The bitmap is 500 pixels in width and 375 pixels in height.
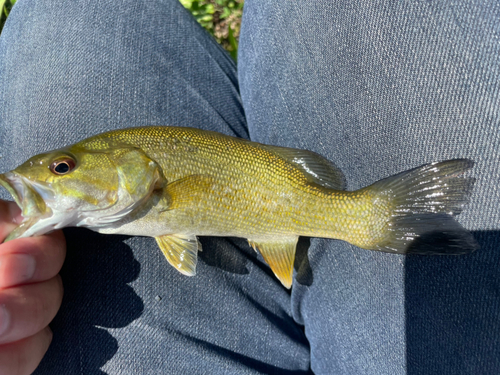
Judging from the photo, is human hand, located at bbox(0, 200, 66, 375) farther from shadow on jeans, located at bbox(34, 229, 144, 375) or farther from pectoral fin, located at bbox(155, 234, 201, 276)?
pectoral fin, located at bbox(155, 234, 201, 276)

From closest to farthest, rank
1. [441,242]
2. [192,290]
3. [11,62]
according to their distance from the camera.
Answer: [441,242], [192,290], [11,62]

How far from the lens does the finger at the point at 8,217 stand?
3.01 ft

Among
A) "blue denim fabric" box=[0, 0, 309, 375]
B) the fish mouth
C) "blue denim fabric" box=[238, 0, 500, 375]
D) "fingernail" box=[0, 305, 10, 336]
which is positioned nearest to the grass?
"blue denim fabric" box=[0, 0, 309, 375]

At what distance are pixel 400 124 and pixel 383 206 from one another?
32 centimetres

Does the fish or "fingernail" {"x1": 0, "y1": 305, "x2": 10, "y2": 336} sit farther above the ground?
the fish

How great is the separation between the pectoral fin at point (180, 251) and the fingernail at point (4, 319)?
1.46 ft

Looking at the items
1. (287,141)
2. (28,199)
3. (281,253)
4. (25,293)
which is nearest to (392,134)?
(287,141)

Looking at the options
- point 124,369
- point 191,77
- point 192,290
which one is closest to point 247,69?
point 191,77

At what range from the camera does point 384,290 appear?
1.13 meters

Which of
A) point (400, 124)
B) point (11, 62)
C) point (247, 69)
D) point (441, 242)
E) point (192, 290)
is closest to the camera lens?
point (441, 242)

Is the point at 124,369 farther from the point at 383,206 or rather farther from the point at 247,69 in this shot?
the point at 247,69

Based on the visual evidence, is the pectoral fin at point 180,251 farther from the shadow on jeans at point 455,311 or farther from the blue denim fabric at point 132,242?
the shadow on jeans at point 455,311

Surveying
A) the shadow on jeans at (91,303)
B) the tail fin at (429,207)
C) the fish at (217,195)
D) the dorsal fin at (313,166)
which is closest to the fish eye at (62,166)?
the fish at (217,195)

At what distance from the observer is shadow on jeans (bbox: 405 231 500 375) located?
95cm
